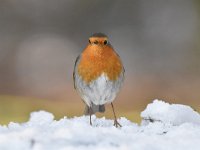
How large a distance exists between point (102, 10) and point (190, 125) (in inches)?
241

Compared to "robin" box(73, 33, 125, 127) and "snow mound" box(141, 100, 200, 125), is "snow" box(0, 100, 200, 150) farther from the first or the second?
"robin" box(73, 33, 125, 127)

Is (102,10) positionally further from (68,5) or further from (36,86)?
(36,86)

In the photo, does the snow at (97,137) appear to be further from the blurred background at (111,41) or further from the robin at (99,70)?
the blurred background at (111,41)

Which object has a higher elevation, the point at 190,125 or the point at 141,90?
the point at 141,90

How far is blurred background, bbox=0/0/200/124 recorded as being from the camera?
7100 millimetres

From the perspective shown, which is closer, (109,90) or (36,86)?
(109,90)

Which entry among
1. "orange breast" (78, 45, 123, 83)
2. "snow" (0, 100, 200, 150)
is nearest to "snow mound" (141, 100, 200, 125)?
"snow" (0, 100, 200, 150)

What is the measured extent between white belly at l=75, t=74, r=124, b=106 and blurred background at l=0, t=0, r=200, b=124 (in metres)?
3.20

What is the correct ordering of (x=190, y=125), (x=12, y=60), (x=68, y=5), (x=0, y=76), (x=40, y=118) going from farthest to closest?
(x=68, y=5) < (x=12, y=60) < (x=0, y=76) < (x=40, y=118) < (x=190, y=125)

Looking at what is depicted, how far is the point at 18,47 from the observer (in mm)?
8492

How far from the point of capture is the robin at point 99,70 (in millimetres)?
3193

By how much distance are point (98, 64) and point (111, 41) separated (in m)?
5.29

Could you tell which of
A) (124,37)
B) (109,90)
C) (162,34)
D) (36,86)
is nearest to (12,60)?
(36,86)

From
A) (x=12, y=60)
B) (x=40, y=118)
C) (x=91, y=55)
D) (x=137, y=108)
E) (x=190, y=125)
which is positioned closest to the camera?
(x=190, y=125)
